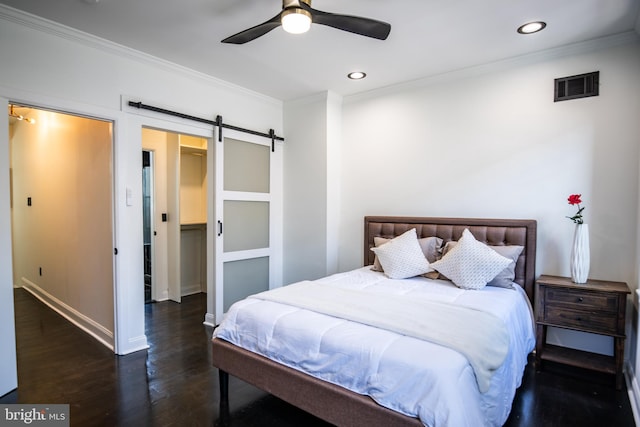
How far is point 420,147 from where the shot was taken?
373 cm

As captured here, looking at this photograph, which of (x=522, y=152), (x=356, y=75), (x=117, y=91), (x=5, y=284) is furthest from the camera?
(x=356, y=75)

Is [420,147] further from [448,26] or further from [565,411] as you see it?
[565,411]

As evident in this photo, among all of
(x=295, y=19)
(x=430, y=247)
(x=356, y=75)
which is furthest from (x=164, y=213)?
(x=295, y=19)

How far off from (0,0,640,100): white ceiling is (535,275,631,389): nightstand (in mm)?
1944

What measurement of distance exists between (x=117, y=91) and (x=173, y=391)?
2470 millimetres

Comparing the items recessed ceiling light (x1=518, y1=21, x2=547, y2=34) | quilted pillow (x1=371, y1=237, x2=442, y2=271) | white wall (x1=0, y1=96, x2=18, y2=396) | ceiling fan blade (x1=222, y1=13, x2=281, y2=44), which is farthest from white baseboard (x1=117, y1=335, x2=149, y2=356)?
recessed ceiling light (x1=518, y1=21, x2=547, y2=34)

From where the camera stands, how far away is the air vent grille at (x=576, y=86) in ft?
9.31

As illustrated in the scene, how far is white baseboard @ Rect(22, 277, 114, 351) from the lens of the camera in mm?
3273

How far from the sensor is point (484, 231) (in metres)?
3.21

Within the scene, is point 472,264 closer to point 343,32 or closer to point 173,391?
point 343,32

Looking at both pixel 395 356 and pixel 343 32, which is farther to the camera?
pixel 343 32

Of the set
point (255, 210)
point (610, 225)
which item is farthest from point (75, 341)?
point (610, 225)

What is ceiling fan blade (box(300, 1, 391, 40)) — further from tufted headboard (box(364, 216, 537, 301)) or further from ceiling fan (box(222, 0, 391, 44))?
tufted headboard (box(364, 216, 537, 301))

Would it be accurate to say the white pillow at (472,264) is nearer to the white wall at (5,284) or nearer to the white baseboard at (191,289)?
the white wall at (5,284)
